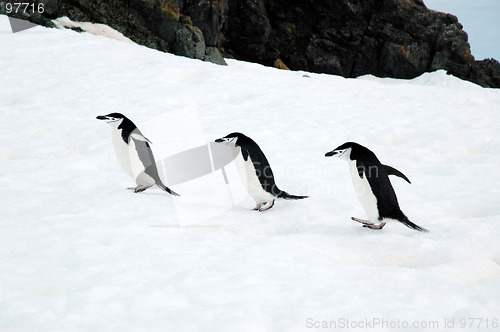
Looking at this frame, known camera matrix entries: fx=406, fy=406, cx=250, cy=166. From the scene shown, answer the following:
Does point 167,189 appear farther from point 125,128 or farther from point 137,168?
point 125,128

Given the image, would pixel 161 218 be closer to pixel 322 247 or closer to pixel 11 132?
pixel 322 247

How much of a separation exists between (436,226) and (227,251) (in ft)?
7.57

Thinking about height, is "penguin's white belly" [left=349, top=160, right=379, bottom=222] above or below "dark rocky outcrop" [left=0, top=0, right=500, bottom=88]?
below

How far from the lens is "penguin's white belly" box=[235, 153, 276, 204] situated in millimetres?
4800

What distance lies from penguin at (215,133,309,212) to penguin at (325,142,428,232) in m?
0.88

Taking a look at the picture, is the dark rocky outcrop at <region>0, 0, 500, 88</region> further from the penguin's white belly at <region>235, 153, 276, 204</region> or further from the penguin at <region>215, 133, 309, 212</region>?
the penguin's white belly at <region>235, 153, 276, 204</region>

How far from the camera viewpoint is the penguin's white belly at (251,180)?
4.80 meters

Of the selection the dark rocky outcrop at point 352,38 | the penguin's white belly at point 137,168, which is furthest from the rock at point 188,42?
the penguin's white belly at point 137,168

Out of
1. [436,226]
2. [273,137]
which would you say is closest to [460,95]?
[273,137]

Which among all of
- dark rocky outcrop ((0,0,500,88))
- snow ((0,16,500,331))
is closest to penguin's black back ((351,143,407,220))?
snow ((0,16,500,331))

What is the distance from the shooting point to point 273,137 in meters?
7.46

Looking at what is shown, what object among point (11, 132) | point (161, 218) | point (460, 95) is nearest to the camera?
point (161, 218)

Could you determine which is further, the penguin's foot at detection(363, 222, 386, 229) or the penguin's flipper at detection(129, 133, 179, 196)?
the penguin's flipper at detection(129, 133, 179, 196)

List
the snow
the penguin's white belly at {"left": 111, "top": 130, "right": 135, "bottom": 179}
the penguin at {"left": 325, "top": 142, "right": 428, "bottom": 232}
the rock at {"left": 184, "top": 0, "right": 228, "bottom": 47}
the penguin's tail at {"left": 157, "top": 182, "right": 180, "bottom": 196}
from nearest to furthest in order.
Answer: the snow, the penguin at {"left": 325, "top": 142, "right": 428, "bottom": 232}, the penguin's tail at {"left": 157, "top": 182, "right": 180, "bottom": 196}, the penguin's white belly at {"left": 111, "top": 130, "right": 135, "bottom": 179}, the rock at {"left": 184, "top": 0, "right": 228, "bottom": 47}
